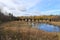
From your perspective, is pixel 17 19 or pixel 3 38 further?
pixel 17 19

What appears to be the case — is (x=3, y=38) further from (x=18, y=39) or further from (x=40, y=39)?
(x=40, y=39)

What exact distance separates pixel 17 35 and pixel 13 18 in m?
8.76

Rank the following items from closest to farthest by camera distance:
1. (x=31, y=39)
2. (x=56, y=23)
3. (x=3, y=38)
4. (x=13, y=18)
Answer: (x=3, y=38) → (x=31, y=39) → (x=13, y=18) → (x=56, y=23)

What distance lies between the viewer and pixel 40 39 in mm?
9773

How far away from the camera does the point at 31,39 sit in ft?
30.5

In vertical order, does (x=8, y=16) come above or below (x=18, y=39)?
above

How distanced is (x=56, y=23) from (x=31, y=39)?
15686 millimetres

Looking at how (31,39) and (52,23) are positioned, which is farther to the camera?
(52,23)

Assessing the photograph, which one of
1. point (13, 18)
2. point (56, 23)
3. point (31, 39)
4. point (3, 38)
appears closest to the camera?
point (3, 38)

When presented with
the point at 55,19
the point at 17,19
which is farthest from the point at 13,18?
the point at 55,19

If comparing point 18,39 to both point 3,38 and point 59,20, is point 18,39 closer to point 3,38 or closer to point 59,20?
point 3,38

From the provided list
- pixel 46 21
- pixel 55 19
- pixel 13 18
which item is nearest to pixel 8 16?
pixel 13 18

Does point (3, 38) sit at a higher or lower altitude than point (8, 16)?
lower

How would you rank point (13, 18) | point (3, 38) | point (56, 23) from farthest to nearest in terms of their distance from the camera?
point (56, 23), point (13, 18), point (3, 38)
